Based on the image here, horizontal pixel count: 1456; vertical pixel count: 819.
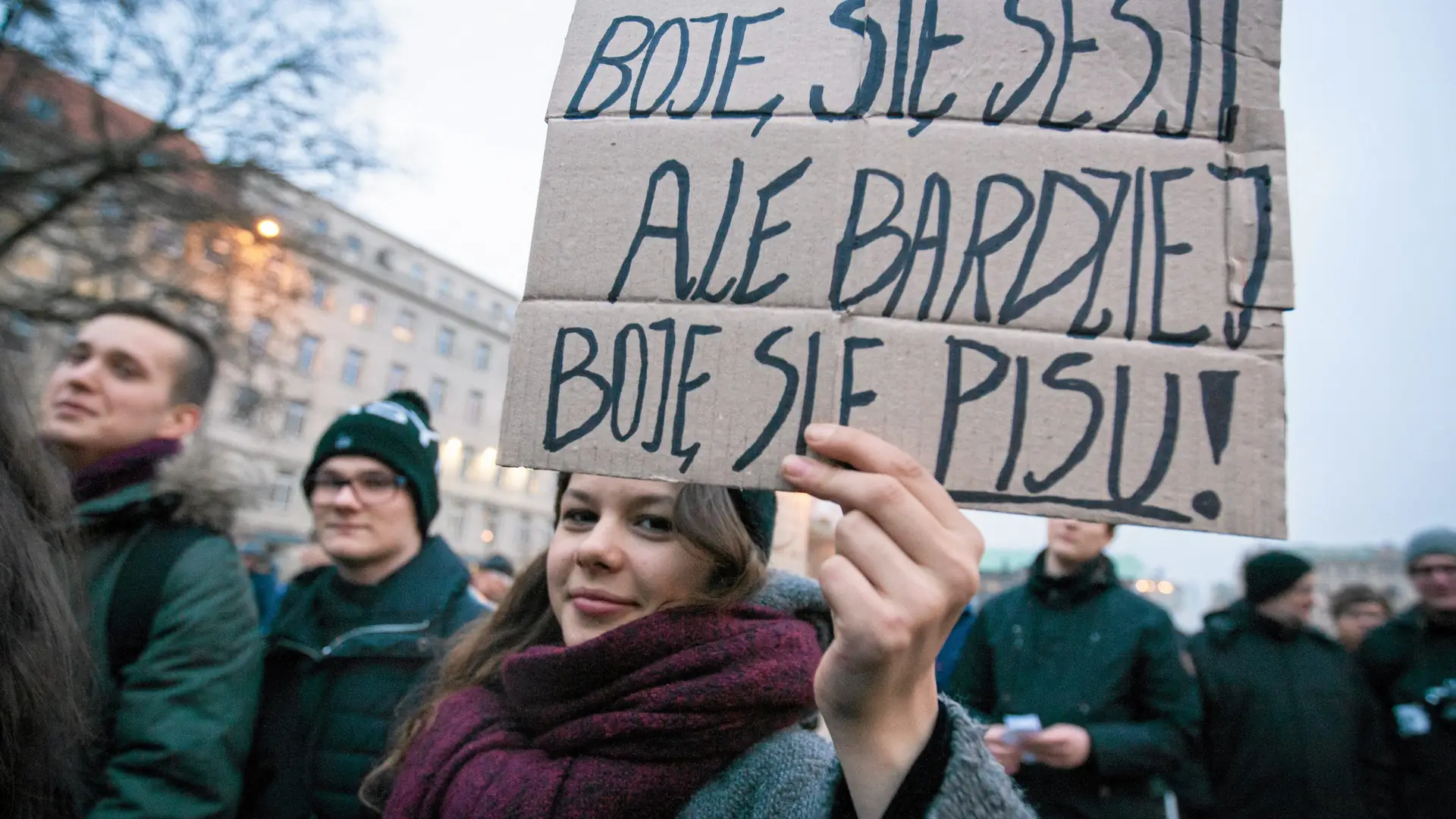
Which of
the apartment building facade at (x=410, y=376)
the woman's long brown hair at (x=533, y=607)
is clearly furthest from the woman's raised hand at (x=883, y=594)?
the apartment building facade at (x=410, y=376)

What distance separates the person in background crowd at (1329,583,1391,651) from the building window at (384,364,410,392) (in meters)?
38.1

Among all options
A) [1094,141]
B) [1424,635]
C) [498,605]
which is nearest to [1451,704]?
[1424,635]

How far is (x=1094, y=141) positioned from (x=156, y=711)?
94.1 inches

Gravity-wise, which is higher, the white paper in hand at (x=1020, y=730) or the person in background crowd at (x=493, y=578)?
the white paper in hand at (x=1020, y=730)

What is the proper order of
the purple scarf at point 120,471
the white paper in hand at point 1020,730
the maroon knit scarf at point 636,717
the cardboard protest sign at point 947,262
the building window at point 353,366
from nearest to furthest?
the cardboard protest sign at point 947,262
the maroon knit scarf at point 636,717
the purple scarf at point 120,471
the white paper in hand at point 1020,730
the building window at point 353,366

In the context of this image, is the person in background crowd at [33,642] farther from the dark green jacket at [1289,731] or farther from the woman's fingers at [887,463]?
the dark green jacket at [1289,731]

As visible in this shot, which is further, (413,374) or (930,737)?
(413,374)

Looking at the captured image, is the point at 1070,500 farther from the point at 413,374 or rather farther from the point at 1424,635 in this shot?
the point at 413,374

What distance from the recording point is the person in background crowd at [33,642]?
4.30 feet

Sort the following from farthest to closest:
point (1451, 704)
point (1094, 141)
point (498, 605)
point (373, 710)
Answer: point (1451, 704) → point (373, 710) → point (498, 605) → point (1094, 141)

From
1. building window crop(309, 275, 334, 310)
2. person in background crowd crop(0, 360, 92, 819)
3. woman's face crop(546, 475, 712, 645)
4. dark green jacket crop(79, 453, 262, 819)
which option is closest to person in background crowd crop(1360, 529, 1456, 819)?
woman's face crop(546, 475, 712, 645)

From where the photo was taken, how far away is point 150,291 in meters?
12.0

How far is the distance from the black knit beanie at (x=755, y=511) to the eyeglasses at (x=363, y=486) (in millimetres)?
1018

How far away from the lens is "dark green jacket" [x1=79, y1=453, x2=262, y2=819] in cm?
196
